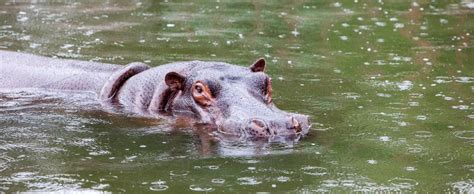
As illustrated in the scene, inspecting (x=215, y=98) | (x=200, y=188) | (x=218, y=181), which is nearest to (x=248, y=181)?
(x=218, y=181)

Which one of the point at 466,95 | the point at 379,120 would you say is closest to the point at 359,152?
the point at 379,120

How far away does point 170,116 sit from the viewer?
24.5 feet

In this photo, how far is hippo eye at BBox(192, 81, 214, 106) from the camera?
7.23m

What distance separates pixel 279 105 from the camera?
811 centimetres

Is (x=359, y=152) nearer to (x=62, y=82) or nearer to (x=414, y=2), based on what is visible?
(x=62, y=82)

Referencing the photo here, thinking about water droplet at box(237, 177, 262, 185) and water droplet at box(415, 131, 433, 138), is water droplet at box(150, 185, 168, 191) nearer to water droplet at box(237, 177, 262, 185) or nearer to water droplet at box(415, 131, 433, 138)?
water droplet at box(237, 177, 262, 185)

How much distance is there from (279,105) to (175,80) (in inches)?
40.8

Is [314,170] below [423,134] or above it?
above

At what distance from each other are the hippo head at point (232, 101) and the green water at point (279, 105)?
0.58 ft

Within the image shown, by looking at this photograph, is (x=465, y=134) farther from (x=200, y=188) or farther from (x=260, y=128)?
(x=200, y=188)

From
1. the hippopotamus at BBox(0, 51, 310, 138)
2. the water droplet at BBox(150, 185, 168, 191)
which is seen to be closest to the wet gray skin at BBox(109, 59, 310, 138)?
the hippopotamus at BBox(0, 51, 310, 138)

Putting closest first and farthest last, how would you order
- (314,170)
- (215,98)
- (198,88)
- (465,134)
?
A: (314,170) → (465,134) → (215,98) → (198,88)

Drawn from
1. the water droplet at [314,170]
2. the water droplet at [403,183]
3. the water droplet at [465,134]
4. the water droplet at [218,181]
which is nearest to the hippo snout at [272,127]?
the water droplet at [314,170]

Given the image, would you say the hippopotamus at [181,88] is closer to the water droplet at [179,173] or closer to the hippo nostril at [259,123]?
the hippo nostril at [259,123]
